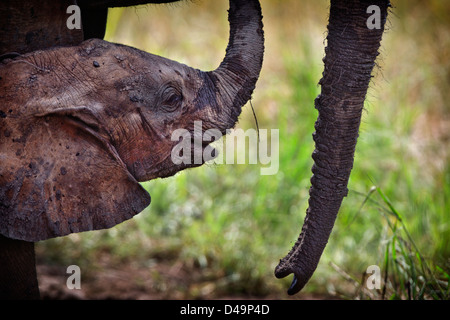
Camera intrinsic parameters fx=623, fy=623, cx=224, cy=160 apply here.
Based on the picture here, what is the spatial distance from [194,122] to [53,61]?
64 cm

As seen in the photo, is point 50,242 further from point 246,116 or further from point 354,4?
point 354,4

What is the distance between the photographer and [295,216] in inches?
177

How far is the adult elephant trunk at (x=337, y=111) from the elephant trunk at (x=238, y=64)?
0.38m

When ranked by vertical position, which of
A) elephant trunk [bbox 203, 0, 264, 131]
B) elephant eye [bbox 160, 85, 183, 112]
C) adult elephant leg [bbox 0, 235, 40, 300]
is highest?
elephant trunk [bbox 203, 0, 264, 131]

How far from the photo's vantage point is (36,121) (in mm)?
2402

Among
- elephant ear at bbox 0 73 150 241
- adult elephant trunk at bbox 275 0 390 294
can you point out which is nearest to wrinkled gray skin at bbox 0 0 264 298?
elephant ear at bbox 0 73 150 241

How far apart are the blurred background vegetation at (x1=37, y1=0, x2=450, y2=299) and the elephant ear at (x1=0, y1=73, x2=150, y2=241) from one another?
2.87ft

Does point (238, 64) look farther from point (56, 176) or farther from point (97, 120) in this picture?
point (56, 176)

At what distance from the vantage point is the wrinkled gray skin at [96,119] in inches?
93.7

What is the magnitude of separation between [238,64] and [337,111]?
21.3 inches

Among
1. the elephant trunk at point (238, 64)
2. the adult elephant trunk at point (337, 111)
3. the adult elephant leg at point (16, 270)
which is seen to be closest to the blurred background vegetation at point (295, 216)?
the elephant trunk at point (238, 64)

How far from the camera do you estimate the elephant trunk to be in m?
2.69

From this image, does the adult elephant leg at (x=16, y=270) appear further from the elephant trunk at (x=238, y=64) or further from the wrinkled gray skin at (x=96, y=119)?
the elephant trunk at (x=238, y=64)

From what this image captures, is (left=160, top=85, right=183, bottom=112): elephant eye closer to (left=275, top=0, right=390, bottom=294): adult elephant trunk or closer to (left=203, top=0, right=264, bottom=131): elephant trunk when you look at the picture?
(left=203, top=0, right=264, bottom=131): elephant trunk
